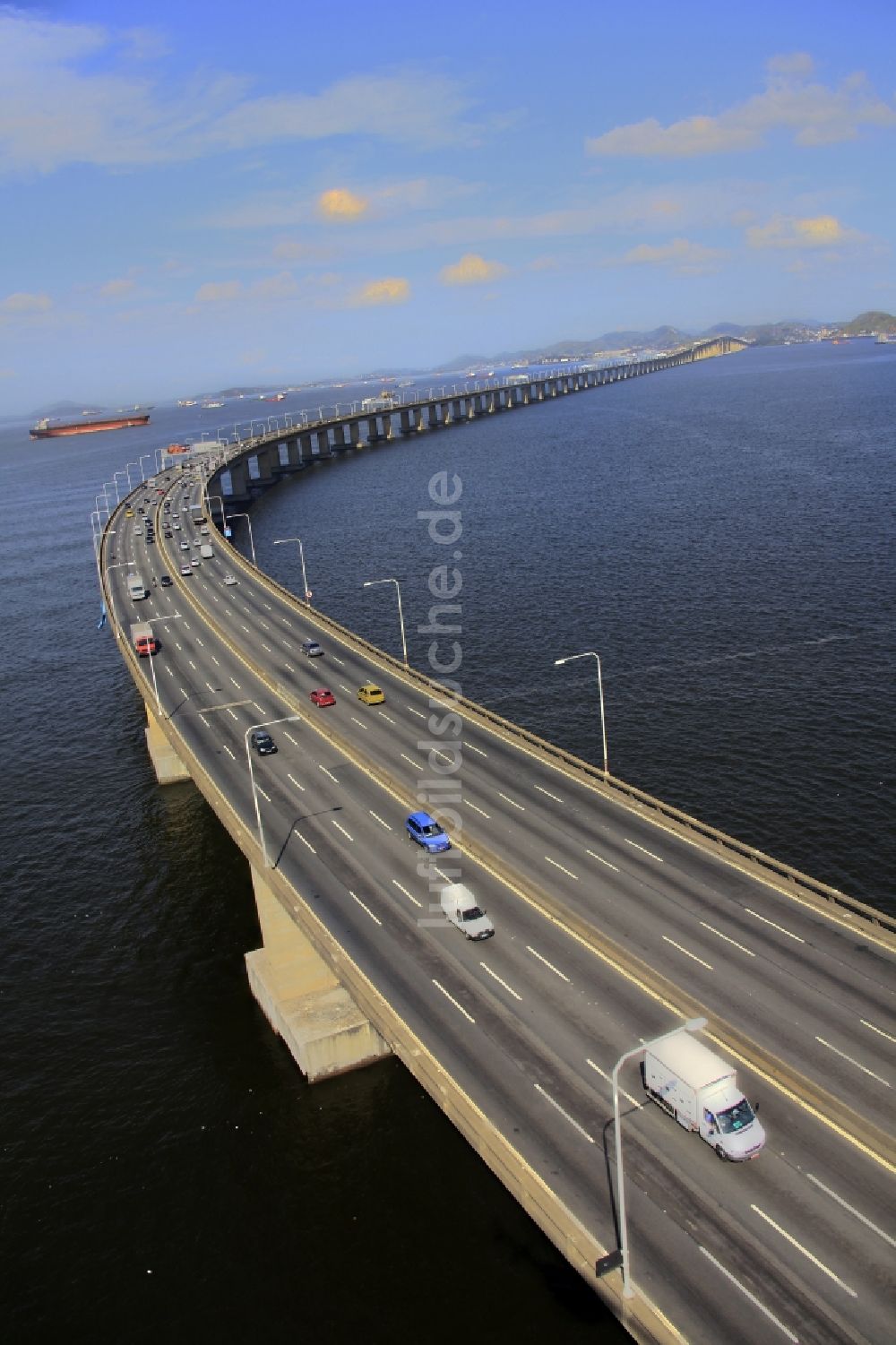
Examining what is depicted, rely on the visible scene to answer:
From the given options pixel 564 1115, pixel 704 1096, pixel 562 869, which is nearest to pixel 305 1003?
pixel 562 869

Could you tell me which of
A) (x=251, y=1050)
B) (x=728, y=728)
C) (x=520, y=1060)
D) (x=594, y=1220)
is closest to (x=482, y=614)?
(x=728, y=728)

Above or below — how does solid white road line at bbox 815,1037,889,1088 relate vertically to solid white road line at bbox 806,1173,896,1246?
above

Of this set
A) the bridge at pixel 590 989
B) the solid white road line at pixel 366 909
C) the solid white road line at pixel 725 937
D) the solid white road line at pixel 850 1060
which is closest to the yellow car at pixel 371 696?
the bridge at pixel 590 989

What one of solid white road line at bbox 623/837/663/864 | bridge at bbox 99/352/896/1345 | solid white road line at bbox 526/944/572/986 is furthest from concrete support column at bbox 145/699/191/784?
solid white road line at bbox 526/944/572/986

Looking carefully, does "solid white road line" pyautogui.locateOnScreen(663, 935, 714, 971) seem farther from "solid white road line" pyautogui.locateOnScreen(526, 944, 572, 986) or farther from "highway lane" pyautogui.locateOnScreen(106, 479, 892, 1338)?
"solid white road line" pyautogui.locateOnScreen(526, 944, 572, 986)

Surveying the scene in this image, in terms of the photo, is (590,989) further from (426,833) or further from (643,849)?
(426,833)

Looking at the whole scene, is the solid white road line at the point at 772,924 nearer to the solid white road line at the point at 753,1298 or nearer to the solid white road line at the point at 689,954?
the solid white road line at the point at 689,954
